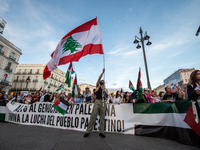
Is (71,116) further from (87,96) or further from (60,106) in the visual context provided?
(87,96)

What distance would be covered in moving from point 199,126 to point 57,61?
5.55 metres

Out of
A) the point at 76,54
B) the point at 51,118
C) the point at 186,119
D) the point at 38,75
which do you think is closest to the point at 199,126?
the point at 186,119

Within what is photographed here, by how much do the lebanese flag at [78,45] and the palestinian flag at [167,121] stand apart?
9.20ft

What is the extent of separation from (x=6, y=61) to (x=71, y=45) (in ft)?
119

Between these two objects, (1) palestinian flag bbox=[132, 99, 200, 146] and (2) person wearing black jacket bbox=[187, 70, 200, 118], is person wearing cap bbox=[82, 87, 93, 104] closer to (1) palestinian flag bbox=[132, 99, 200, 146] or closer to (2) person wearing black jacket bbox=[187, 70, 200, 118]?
(1) palestinian flag bbox=[132, 99, 200, 146]

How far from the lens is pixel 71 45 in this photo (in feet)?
16.6

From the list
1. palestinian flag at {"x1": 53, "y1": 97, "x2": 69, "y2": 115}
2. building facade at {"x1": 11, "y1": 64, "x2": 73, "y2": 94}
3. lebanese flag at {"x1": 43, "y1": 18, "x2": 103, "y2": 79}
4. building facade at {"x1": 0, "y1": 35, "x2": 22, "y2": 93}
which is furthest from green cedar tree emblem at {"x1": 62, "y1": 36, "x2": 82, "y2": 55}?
building facade at {"x1": 11, "y1": 64, "x2": 73, "y2": 94}

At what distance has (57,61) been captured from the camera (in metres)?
5.23

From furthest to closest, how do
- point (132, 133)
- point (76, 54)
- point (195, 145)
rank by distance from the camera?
point (76, 54) → point (132, 133) → point (195, 145)

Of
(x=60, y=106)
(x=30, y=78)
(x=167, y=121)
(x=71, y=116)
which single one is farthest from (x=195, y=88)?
(x=30, y=78)

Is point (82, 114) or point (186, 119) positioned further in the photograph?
point (82, 114)

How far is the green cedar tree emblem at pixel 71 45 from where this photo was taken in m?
4.91

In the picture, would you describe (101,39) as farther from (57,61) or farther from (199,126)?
(199,126)

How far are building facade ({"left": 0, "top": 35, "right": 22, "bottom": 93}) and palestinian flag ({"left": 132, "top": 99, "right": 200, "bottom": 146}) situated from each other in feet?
122
